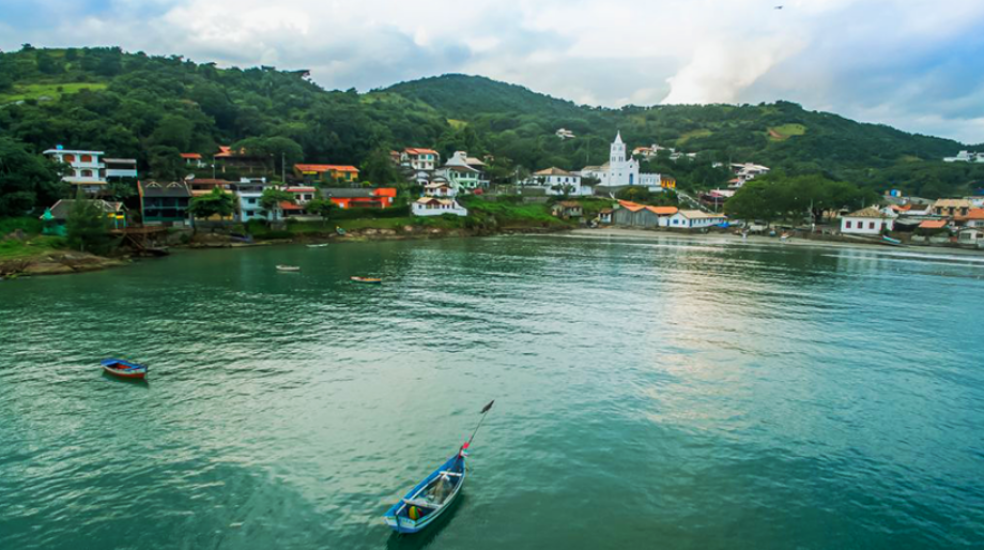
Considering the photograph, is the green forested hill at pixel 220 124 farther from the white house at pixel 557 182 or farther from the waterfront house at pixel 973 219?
the waterfront house at pixel 973 219

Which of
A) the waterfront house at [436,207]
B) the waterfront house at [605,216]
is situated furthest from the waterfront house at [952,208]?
the waterfront house at [436,207]

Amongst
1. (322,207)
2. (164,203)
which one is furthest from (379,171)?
(164,203)

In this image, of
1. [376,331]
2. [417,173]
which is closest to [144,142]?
[417,173]

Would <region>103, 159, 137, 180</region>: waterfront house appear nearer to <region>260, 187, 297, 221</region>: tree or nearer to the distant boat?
<region>260, 187, 297, 221</region>: tree

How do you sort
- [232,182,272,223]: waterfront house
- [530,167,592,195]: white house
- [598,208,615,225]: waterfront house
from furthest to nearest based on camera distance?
1. [530,167,592,195]: white house
2. [598,208,615,225]: waterfront house
3. [232,182,272,223]: waterfront house

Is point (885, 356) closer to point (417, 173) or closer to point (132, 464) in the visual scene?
point (132, 464)

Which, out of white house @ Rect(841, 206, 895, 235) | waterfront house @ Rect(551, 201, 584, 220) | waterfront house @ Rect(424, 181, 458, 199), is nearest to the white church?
waterfront house @ Rect(551, 201, 584, 220)
